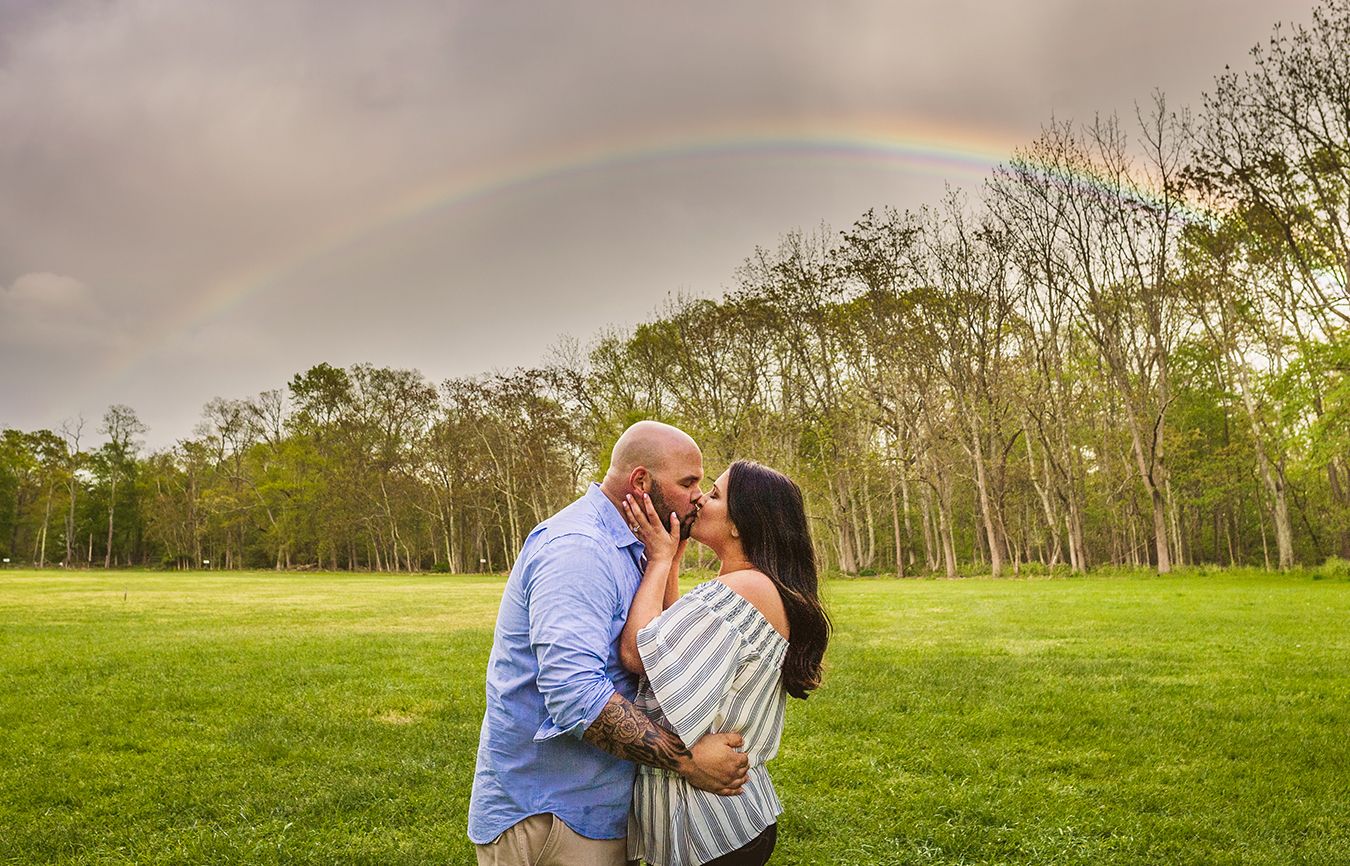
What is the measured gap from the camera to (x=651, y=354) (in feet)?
155

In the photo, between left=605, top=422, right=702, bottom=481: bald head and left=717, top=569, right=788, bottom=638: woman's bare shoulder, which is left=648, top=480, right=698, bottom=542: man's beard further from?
left=717, top=569, right=788, bottom=638: woman's bare shoulder

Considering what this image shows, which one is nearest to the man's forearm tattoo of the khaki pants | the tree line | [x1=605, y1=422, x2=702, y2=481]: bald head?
the khaki pants

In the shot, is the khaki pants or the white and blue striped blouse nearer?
the white and blue striped blouse

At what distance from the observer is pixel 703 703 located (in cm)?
257

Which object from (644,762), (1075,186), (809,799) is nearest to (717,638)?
(644,762)

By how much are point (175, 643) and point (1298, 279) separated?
38723 mm

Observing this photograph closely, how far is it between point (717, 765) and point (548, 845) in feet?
2.07

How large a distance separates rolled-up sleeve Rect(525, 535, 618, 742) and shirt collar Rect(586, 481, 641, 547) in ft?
0.53

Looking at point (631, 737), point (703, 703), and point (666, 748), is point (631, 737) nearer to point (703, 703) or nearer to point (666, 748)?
point (666, 748)

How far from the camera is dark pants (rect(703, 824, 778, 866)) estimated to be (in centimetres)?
277

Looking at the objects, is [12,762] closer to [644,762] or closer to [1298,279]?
[644,762]

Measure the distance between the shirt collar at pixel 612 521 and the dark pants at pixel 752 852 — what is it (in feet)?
3.35

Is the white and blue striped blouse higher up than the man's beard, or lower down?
lower down

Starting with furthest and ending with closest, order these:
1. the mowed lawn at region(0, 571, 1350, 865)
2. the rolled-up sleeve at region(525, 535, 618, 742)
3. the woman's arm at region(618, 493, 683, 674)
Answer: the mowed lawn at region(0, 571, 1350, 865) → the woman's arm at region(618, 493, 683, 674) → the rolled-up sleeve at region(525, 535, 618, 742)
